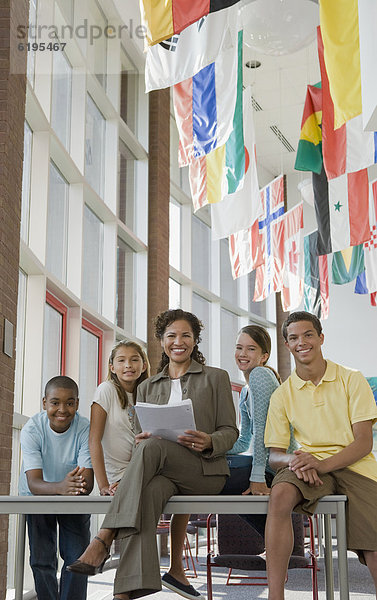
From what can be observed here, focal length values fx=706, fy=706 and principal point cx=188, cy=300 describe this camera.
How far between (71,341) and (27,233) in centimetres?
128

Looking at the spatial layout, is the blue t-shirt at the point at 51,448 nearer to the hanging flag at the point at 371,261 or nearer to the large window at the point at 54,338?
the large window at the point at 54,338

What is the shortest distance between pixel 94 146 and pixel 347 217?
9.66ft

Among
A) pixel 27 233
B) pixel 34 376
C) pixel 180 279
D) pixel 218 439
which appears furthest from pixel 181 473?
pixel 180 279

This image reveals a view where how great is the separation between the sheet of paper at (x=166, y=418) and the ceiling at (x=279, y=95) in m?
7.87

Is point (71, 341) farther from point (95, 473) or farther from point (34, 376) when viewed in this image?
point (95, 473)

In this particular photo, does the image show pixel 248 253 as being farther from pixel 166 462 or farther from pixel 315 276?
pixel 166 462

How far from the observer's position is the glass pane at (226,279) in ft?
41.0

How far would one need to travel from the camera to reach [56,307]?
6.46 metres

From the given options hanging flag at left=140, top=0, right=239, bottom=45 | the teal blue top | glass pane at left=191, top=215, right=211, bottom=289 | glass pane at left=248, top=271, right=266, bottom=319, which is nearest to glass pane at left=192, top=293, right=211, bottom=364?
glass pane at left=191, top=215, right=211, bottom=289

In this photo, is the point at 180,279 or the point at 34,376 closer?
the point at 34,376

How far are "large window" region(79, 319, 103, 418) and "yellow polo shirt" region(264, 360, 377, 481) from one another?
4033mm

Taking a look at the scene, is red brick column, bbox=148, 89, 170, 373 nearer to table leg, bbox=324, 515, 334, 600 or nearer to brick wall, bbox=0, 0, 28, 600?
brick wall, bbox=0, 0, 28, 600

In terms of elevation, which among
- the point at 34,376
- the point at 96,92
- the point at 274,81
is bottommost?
the point at 34,376

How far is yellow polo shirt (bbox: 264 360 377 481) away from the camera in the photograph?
323 cm
